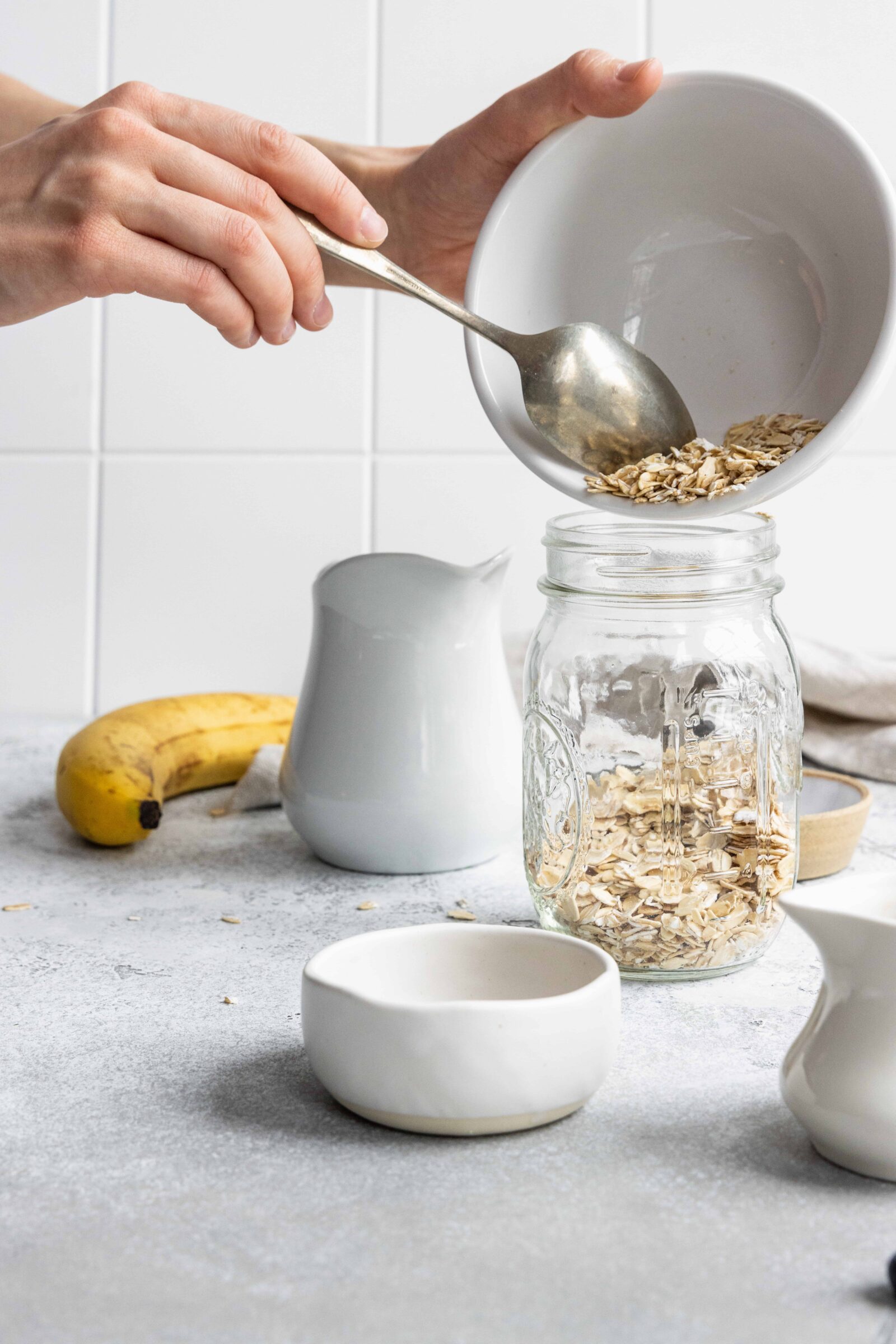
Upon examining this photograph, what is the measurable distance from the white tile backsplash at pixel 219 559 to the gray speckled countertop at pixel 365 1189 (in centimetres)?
64

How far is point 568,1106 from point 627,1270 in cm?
9

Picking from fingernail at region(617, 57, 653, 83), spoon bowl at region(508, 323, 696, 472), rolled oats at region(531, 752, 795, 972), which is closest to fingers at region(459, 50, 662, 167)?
fingernail at region(617, 57, 653, 83)

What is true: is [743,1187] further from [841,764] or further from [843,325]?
[841,764]

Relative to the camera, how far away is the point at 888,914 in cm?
47

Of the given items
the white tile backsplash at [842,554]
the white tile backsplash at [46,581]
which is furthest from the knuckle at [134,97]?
the white tile backsplash at [842,554]

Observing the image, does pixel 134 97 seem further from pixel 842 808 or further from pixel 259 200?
pixel 842 808

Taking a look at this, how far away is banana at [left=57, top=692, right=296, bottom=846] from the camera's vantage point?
0.82 meters

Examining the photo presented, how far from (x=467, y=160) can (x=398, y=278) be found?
212mm

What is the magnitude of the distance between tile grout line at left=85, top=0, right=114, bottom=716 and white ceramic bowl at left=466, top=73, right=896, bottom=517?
2.13ft

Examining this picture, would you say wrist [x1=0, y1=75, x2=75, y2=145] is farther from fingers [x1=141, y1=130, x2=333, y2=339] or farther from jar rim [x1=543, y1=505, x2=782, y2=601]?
jar rim [x1=543, y1=505, x2=782, y2=601]

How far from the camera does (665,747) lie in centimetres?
63

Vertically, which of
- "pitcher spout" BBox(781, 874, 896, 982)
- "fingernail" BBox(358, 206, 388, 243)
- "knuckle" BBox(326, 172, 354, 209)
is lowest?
"pitcher spout" BBox(781, 874, 896, 982)

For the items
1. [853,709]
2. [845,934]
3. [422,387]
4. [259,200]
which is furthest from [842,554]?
[845,934]

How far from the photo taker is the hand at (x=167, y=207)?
630 mm
